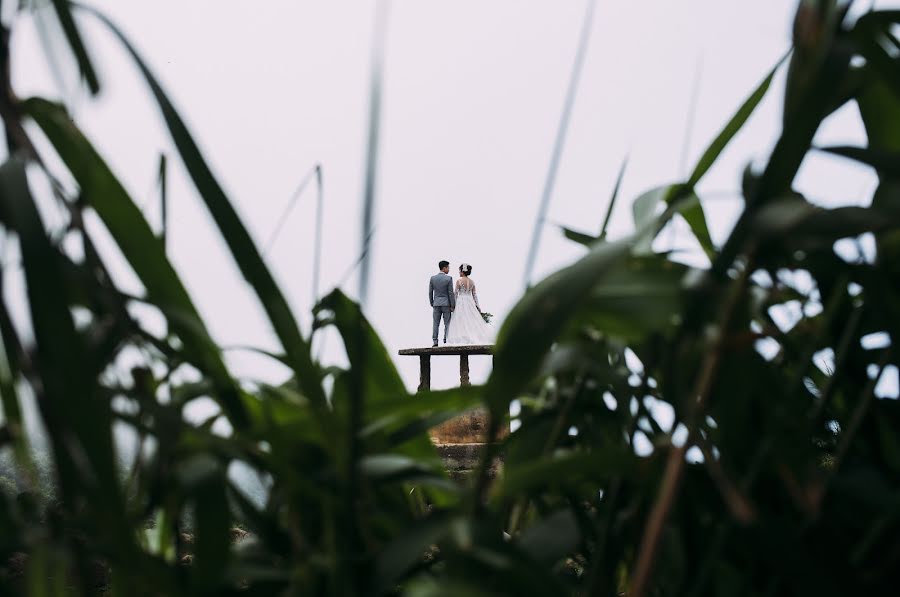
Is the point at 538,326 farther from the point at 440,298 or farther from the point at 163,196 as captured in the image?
the point at 440,298

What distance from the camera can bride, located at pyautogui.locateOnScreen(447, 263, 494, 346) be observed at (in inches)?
359

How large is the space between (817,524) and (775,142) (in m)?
0.12

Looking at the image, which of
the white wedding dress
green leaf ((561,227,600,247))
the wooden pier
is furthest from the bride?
green leaf ((561,227,600,247))

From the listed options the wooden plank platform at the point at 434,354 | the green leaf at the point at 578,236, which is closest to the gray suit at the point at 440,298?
the wooden plank platform at the point at 434,354

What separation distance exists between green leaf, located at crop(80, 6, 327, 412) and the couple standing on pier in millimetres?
8667

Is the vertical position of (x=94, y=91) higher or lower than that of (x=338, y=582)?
higher

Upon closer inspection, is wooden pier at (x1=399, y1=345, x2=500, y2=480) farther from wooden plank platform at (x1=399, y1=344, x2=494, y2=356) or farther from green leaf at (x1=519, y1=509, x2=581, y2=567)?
green leaf at (x1=519, y1=509, x2=581, y2=567)

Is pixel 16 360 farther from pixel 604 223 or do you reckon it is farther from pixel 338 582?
pixel 604 223

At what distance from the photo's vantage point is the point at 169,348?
35cm

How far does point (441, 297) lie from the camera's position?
30.1 ft

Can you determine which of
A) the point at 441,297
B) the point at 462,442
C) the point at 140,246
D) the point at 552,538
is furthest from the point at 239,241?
the point at 441,297

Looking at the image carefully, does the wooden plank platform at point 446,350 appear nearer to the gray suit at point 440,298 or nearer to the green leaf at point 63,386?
the gray suit at point 440,298

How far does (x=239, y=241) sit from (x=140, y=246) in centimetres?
4

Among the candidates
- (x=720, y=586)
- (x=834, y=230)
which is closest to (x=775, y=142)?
(x=834, y=230)
